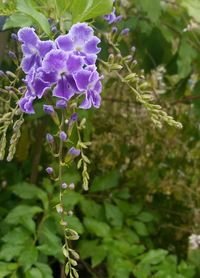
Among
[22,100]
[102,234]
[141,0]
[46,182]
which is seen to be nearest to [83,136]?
[46,182]

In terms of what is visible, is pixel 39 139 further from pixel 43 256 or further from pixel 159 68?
pixel 159 68

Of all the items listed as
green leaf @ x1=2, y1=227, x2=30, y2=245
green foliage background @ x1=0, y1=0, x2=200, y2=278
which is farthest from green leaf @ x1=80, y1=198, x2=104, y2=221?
green leaf @ x1=2, y1=227, x2=30, y2=245

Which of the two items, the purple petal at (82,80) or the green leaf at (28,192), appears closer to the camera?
the purple petal at (82,80)

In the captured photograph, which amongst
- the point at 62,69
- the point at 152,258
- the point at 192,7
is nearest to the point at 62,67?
the point at 62,69

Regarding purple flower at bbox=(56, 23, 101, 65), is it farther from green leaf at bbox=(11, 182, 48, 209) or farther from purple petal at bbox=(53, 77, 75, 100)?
green leaf at bbox=(11, 182, 48, 209)

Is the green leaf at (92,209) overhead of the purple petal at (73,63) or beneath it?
beneath

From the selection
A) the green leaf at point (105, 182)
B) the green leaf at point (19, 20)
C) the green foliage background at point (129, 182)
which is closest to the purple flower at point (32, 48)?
the green leaf at point (19, 20)

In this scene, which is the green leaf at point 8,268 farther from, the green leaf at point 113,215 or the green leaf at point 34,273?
the green leaf at point 113,215

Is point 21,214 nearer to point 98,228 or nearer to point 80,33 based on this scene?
point 98,228
